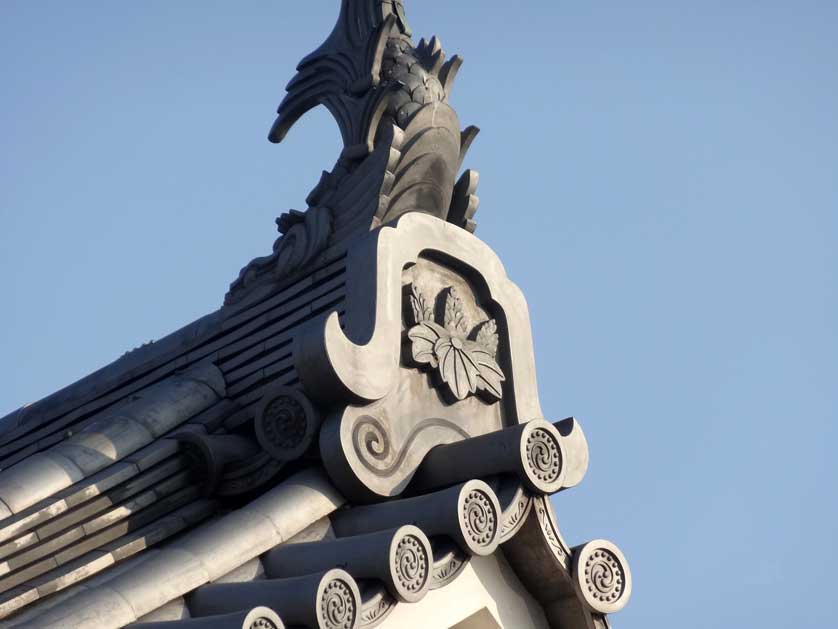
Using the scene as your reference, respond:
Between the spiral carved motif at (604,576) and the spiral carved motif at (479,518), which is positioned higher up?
the spiral carved motif at (479,518)

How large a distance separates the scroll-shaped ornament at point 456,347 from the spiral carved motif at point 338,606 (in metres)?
2.75

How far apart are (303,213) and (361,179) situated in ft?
1.98

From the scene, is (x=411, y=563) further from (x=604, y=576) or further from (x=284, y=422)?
(x=604, y=576)

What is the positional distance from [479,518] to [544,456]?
2.92 ft

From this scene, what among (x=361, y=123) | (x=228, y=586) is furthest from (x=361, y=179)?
(x=228, y=586)

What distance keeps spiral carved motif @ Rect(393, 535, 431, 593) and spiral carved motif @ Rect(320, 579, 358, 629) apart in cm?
52

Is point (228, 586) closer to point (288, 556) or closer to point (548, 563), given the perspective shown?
point (288, 556)

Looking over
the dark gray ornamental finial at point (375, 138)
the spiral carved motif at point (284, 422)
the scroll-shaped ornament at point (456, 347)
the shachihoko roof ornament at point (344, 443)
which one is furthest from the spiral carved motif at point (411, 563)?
the dark gray ornamental finial at point (375, 138)

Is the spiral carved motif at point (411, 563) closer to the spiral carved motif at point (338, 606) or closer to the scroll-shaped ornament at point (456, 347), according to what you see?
the spiral carved motif at point (338, 606)

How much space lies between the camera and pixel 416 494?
44.6 feet

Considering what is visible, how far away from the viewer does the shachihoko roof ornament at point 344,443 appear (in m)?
12.2

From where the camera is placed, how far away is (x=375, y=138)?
15.7m

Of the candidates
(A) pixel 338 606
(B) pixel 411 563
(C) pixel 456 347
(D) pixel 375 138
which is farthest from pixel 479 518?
(D) pixel 375 138

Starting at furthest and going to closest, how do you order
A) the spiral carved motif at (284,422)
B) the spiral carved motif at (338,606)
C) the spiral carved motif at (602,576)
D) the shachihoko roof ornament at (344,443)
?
the spiral carved motif at (602,576) → the spiral carved motif at (284,422) → the shachihoko roof ornament at (344,443) → the spiral carved motif at (338,606)
